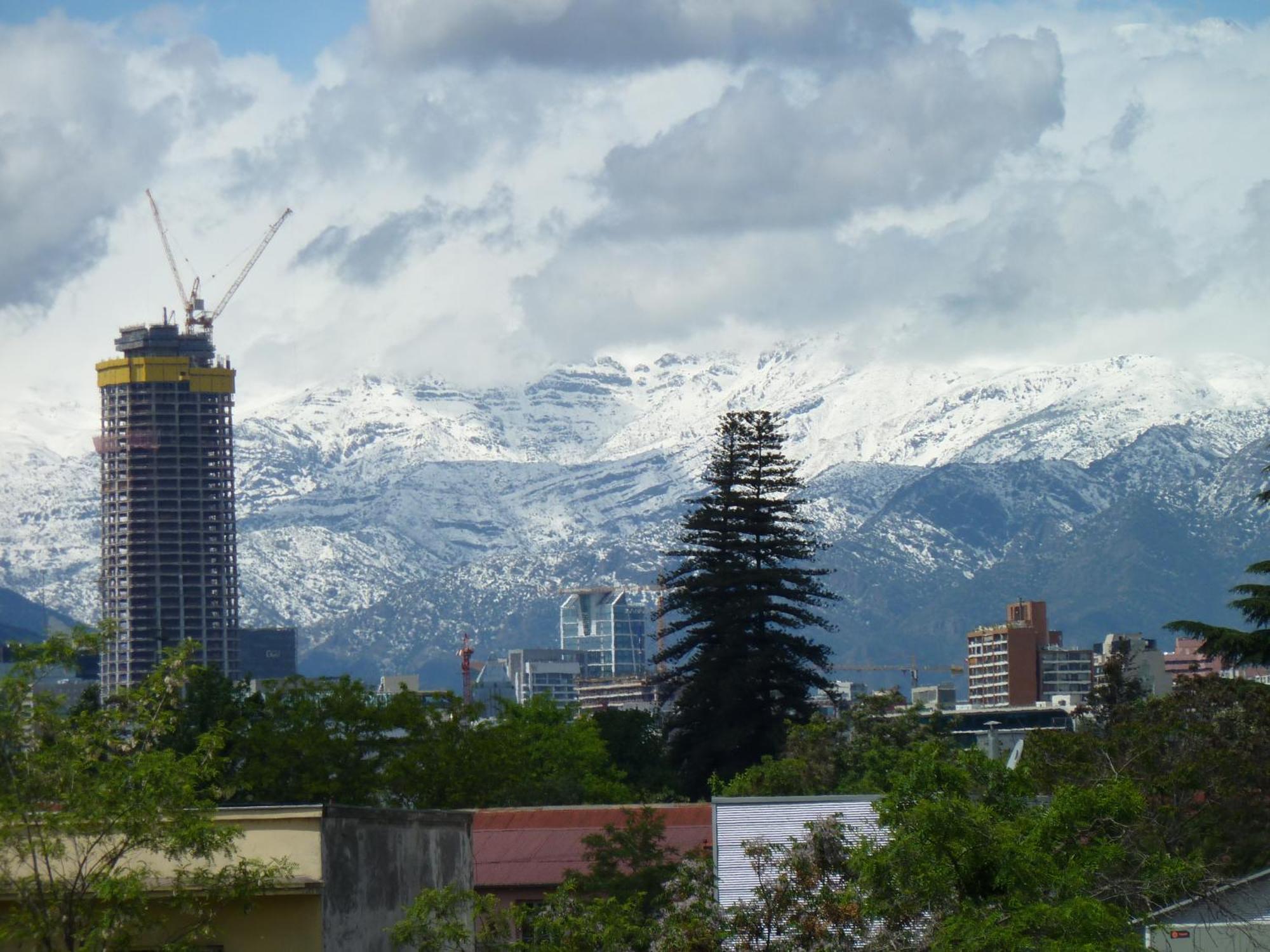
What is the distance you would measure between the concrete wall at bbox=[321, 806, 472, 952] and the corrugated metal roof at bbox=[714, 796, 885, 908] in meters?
6.74

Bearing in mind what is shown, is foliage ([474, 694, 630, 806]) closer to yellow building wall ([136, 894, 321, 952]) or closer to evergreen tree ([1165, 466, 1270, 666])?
Answer: evergreen tree ([1165, 466, 1270, 666])

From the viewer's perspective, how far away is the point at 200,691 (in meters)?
94.6

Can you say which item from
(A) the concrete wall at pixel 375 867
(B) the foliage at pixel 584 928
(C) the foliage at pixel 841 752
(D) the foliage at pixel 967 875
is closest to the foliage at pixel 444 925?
(A) the concrete wall at pixel 375 867

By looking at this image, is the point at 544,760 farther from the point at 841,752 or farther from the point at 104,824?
the point at 104,824

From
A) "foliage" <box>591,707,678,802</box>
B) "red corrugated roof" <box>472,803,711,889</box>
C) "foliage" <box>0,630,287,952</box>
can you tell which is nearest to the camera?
"foliage" <box>0,630,287,952</box>

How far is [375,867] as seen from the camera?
96.7 feet

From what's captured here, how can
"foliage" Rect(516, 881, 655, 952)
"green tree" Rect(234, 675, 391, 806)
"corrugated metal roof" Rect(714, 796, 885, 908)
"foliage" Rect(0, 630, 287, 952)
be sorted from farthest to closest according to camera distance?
"green tree" Rect(234, 675, 391, 806)
"corrugated metal roof" Rect(714, 796, 885, 908)
"foliage" Rect(516, 881, 655, 952)
"foliage" Rect(0, 630, 287, 952)

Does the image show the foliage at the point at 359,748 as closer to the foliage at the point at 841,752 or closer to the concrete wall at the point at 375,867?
the foliage at the point at 841,752

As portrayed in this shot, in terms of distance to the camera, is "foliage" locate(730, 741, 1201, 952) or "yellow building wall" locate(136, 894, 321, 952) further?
"yellow building wall" locate(136, 894, 321, 952)

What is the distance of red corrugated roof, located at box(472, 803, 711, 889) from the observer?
209ft

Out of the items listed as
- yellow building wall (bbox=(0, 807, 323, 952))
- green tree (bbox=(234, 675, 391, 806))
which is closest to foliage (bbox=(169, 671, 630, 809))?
green tree (bbox=(234, 675, 391, 806))

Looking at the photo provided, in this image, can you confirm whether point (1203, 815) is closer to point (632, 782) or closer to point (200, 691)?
point (200, 691)

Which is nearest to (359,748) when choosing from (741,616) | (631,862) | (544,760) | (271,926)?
(741,616)

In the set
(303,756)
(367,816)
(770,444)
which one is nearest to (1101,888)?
(367,816)
